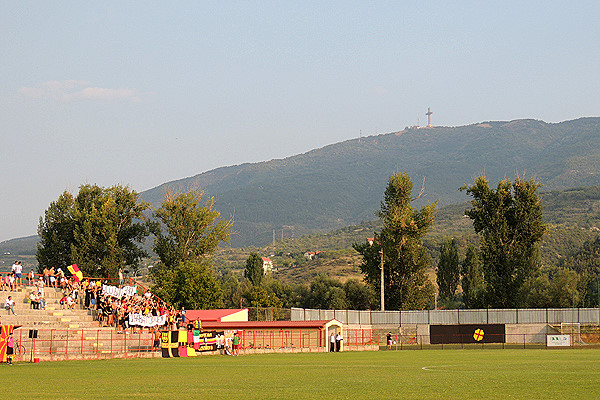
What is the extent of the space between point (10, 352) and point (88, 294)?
1869cm

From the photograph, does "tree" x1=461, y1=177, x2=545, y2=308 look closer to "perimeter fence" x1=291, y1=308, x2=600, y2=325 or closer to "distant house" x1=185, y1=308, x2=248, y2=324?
"perimeter fence" x1=291, y1=308, x2=600, y2=325

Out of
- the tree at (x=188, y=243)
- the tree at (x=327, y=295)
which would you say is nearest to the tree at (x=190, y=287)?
the tree at (x=188, y=243)

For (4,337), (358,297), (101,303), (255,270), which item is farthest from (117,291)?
(255,270)

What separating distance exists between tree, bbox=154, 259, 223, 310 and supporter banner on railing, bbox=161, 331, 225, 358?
98.5 ft

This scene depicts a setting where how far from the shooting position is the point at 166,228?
87.6 metres

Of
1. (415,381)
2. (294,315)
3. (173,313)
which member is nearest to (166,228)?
Answer: (294,315)

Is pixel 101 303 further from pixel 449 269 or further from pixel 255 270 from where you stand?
pixel 255 270

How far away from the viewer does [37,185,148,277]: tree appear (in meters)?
83.8

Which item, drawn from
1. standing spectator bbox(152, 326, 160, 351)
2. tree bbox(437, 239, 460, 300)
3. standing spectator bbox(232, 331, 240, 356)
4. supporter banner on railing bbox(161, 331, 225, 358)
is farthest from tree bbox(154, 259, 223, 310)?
tree bbox(437, 239, 460, 300)

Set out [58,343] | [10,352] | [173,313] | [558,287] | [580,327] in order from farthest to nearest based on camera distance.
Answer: [558,287]
[580,327]
[173,313]
[58,343]
[10,352]

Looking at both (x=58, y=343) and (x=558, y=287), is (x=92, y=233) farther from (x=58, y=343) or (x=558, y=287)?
(x=558, y=287)

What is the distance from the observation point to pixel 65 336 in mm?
46188

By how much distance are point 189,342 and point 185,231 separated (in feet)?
124

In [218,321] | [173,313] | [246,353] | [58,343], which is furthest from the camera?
[218,321]
